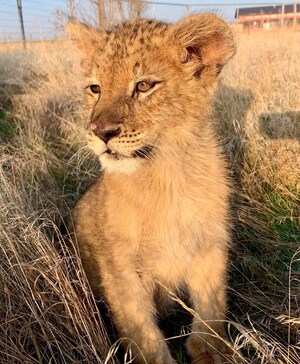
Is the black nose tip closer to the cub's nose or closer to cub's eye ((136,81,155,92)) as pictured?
the cub's nose

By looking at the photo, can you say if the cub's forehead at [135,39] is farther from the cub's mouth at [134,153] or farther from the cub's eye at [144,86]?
the cub's mouth at [134,153]

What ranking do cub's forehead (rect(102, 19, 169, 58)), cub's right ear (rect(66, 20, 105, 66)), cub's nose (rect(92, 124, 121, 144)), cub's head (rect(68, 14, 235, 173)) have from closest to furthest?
cub's nose (rect(92, 124, 121, 144)) < cub's head (rect(68, 14, 235, 173)) < cub's forehead (rect(102, 19, 169, 58)) < cub's right ear (rect(66, 20, 105, 66))

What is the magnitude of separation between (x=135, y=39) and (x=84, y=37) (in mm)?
579

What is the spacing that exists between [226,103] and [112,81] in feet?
9.11

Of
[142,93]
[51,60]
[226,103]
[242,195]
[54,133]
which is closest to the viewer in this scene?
[142,93]

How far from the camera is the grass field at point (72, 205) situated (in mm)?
2539

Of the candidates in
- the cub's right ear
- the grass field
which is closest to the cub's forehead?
the cub's right ear

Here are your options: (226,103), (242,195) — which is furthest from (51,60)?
(242,195)

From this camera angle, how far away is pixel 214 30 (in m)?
2.53

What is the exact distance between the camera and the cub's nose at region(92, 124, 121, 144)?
7.70 ft

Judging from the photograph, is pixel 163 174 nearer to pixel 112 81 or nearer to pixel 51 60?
pixel 112 81

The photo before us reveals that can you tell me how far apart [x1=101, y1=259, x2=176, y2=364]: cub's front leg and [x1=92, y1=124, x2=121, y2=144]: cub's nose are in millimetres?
708

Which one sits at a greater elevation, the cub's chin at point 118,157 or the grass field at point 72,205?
the cub's chin at point 118,157

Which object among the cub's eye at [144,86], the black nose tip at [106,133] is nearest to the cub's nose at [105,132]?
the black nose tip at [106,133]
